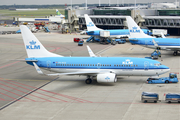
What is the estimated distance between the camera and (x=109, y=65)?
4416 cm

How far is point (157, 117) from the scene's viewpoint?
29.6 metres

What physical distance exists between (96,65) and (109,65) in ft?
6.90

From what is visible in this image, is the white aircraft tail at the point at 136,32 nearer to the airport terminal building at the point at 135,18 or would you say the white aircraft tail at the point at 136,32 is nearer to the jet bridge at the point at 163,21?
the airport terminal building at the point at 135,18

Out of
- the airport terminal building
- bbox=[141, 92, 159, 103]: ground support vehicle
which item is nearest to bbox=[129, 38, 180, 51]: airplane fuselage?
bbox=[141, 92, 159, 103]: ground support vehicle

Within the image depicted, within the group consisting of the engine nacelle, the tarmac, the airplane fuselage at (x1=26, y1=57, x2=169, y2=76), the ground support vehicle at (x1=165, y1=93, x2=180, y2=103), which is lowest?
the tarmac

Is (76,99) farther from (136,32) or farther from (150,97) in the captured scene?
(136,32)

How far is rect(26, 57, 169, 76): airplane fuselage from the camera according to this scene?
4353cm

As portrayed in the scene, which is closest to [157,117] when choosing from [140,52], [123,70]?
[123,70]

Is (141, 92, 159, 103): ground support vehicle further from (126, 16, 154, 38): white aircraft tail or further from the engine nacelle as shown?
(126, 16, 154, 38): white aircraft tail

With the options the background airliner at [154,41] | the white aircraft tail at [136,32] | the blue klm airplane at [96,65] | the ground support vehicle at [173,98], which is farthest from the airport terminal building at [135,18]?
the ground support vehicle at [173,98]

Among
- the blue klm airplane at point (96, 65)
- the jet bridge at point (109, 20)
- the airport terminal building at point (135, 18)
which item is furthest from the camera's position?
the jet bridge at point (109, 20)

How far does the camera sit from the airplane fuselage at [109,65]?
4353 centimetres

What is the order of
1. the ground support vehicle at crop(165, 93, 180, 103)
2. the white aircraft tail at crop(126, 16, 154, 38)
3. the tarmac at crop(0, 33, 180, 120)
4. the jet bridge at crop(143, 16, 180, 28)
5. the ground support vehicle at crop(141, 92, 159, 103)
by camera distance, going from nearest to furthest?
the tarmac at crop(0, 33, 180, 120) < the ground support vehicle at crop(165, 93, 180, 103) < the ground support vehicle at crop(141, 92, 159, 103) < the white aircraft tail at crop(126, 16, 154, 38) < the jet bridge at crop(143, 16, 180, 28)

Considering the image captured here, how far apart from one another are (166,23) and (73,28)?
45.3 m
